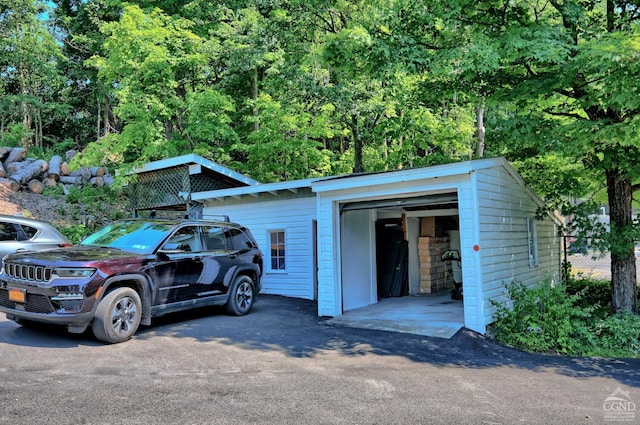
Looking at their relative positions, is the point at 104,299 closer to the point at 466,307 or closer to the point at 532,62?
the point at 466,307

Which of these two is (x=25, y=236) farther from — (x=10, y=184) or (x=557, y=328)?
(x=10, y=184)

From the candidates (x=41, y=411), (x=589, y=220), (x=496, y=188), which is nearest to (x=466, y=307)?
(x=496, y=188)

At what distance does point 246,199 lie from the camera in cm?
1313

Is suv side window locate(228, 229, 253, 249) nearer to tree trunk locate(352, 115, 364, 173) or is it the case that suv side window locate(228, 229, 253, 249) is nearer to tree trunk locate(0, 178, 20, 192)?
tree trunk locate(352, 115, 364, 173)

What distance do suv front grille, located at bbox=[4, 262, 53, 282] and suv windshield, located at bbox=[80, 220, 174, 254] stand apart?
120 cm

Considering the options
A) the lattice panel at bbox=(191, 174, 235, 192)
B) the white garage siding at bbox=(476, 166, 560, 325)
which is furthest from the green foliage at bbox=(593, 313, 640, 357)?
the lattice panel at bbox=(191, 174, 235, 192)

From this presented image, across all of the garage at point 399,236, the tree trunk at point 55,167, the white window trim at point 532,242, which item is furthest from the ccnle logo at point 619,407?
the tree trunk at point 55,167

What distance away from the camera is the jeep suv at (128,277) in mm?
5672

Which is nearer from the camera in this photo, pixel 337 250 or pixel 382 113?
pixel 337 250

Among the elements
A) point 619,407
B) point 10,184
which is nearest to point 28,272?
point 619,407

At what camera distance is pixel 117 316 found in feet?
19.9

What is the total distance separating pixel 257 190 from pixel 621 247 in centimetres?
862

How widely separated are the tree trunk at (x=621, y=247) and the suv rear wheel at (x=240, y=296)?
24.0 ft

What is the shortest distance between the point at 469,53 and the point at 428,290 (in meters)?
6.97
